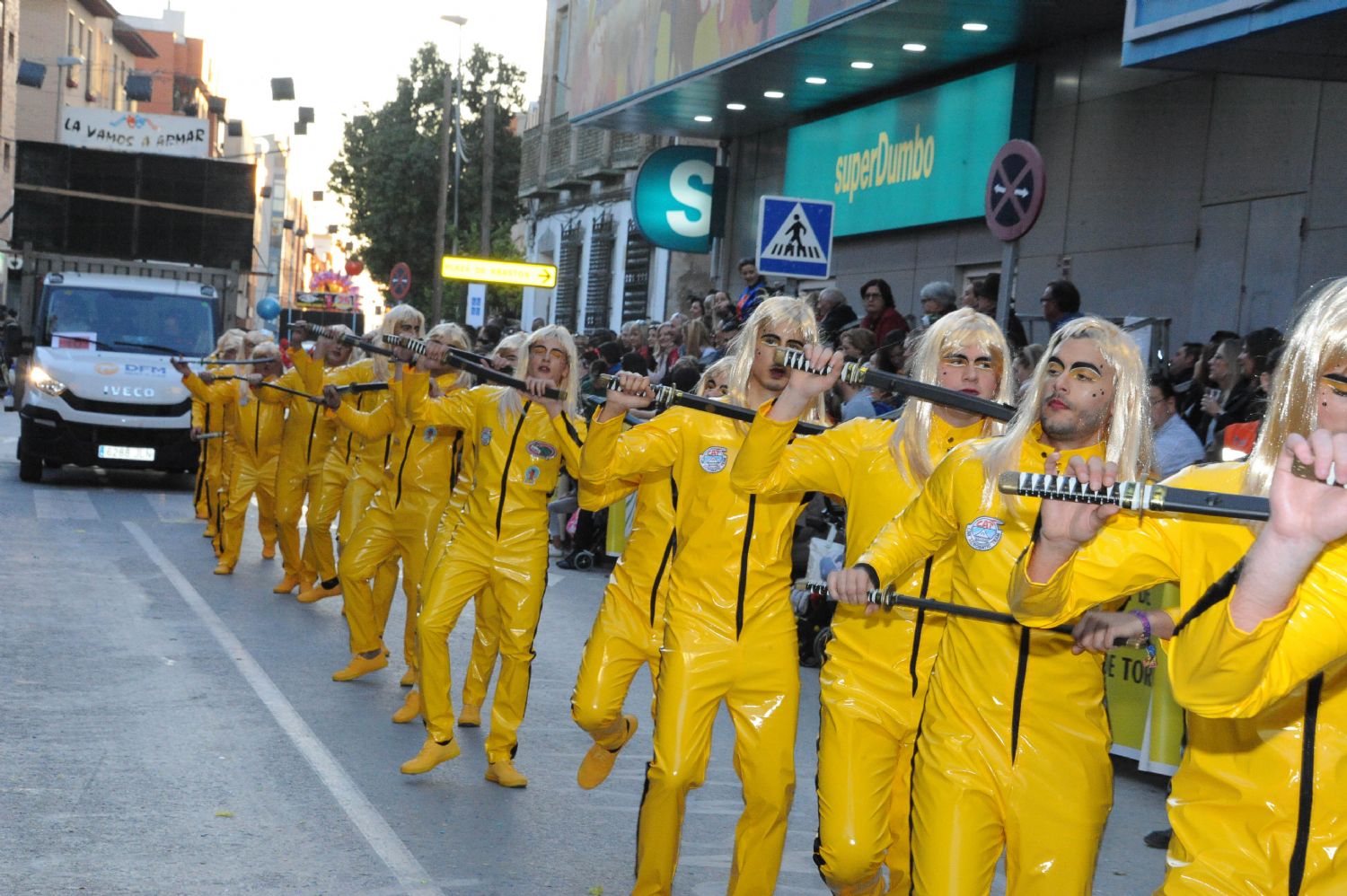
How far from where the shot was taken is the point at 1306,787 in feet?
10.3

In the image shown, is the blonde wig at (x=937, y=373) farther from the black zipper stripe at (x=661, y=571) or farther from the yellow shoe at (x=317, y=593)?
the yellow shoe at (x=317, y=593)

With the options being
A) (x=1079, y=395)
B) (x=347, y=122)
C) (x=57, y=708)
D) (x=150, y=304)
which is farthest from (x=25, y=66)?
(x=1079, y=395)

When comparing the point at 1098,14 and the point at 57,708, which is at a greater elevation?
the point at 1098,14

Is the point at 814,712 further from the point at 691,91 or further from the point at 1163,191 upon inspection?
the point at 691,91

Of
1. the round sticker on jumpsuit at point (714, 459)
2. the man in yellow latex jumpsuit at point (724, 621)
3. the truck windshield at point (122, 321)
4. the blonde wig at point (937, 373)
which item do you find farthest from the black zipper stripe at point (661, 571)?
the truck windshield at point (122, 321)

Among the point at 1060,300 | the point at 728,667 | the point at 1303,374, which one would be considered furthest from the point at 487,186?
the point at 1303,374

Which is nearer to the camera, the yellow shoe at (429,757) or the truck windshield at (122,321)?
the yellow shoe at (429,757)

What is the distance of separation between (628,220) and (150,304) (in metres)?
11.9

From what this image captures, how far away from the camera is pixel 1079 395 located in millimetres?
4547

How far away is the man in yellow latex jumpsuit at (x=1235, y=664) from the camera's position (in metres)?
2.85

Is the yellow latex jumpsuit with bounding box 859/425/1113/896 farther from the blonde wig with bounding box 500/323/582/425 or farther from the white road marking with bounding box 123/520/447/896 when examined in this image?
the blonde wig with bounding box 500/323/582/425

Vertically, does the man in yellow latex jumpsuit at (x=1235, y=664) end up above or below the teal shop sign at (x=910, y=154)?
below

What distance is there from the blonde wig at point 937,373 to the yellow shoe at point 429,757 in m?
3.06

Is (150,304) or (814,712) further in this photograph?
(150,304)
